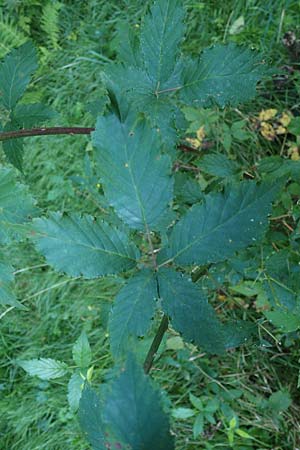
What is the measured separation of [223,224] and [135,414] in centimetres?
34

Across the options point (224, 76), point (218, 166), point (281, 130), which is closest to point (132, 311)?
point (224, 76)

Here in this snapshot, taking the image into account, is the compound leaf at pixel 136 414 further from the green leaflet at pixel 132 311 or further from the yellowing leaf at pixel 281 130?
the yellowing leaf at pixel 281 130

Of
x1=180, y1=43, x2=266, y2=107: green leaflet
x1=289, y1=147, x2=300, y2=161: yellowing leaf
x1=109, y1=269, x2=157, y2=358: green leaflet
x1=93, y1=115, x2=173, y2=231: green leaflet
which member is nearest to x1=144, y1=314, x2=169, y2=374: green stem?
x1=109, y1=269, x2=157, y2=358: green leaflet

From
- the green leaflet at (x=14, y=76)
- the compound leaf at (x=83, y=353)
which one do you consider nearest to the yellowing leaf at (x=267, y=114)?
the green leaflet at (x=14, y=76)

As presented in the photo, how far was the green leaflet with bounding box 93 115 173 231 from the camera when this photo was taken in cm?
70

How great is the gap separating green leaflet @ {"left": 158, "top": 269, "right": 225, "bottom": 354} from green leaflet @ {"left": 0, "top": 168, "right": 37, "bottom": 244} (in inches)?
16.1

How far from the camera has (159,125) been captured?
99 cm

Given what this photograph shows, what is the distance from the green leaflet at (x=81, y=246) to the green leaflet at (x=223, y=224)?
88mm

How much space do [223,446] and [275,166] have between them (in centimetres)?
120

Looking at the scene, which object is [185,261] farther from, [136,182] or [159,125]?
[159,125]

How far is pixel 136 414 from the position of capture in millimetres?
476

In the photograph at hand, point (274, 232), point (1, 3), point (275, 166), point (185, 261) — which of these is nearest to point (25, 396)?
point (274, 232)

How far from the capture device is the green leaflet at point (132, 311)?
2.40ft

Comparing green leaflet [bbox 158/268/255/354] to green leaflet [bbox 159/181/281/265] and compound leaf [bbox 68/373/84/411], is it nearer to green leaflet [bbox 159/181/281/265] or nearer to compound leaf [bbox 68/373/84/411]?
green leaflet [bbox 159/181/281/265]
